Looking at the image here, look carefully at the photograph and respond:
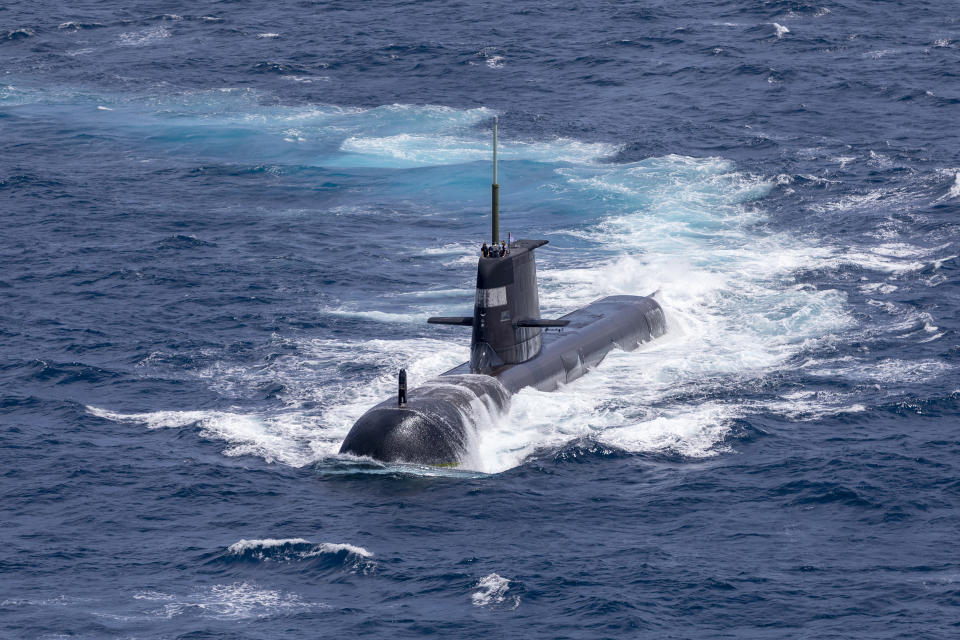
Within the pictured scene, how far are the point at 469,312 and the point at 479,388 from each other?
14245 mm

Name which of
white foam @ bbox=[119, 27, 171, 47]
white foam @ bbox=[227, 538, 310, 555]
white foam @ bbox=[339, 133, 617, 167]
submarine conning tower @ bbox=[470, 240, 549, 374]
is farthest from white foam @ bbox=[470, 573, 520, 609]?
white foam @ bbox=[119, 27, 171, 47]

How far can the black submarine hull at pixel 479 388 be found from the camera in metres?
44.9

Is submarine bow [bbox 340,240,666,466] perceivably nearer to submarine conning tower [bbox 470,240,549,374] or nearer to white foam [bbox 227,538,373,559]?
submarine conning tower [bbox 470,240,549,374]

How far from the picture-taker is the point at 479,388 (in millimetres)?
49562

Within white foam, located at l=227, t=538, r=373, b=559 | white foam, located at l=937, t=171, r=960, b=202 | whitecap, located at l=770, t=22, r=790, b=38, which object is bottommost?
white foam, located at l=227, t=538, r=373, b=559

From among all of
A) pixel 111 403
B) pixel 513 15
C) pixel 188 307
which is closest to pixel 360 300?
pixel 188 307

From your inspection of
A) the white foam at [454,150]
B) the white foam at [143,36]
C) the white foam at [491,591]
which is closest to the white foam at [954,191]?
the white foam at [454,150]

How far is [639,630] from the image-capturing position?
115 ft

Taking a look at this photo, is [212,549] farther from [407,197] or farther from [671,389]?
[407,197]

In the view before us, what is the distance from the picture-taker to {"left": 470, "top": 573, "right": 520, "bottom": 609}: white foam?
3646 centimetres

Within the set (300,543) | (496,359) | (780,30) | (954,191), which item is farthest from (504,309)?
(780,30)

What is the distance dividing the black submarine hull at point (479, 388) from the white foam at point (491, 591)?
7.83m

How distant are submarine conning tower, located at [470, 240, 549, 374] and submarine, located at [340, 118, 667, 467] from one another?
36mm

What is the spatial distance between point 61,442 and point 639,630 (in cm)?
2291
